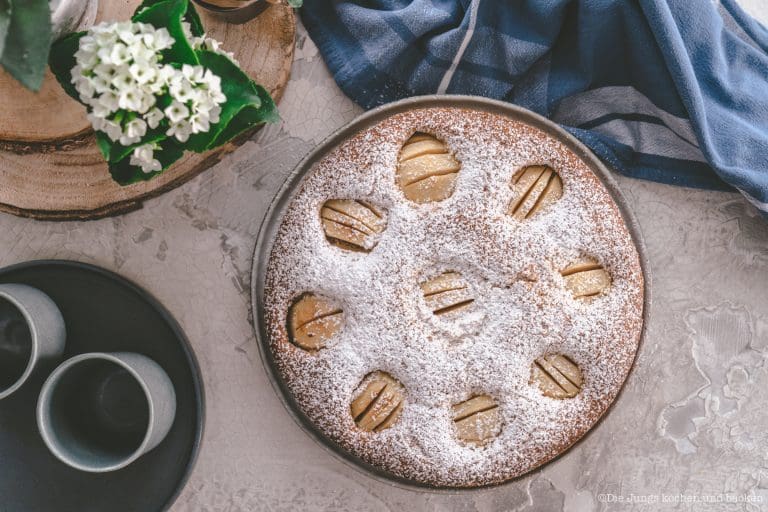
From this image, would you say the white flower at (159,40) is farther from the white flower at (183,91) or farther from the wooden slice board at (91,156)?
the wooden slice board at (91,156)

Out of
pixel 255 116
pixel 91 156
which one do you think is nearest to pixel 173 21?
pixel 255 116

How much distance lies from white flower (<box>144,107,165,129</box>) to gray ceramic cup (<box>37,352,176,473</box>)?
383 millimetres

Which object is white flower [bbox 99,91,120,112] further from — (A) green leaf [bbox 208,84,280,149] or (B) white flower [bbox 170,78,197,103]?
(A) green leaf [bbox 208,84,280,149]

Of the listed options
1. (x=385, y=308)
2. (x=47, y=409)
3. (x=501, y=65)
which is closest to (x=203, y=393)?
(x=47, y=409)

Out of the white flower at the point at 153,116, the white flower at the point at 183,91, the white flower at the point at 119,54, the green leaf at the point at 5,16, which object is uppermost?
the green leaf at the point at 5,16

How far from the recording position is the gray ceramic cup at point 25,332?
1110mm

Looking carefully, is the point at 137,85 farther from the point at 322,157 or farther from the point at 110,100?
the point at 322,157

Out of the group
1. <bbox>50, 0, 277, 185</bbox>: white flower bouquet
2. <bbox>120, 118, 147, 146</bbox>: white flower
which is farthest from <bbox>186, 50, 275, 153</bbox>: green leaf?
<bbox>120, 118, 147, 146</bbox>: white flower

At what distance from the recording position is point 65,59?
97 centimetres

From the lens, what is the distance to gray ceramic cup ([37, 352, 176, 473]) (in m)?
1.06

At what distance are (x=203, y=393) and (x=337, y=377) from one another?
27 cm

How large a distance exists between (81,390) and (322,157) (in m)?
0.56

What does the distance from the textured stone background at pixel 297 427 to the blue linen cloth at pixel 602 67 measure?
2.7 inches

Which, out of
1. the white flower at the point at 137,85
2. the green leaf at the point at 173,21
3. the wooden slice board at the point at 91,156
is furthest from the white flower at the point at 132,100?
the wooden slice board at the point at 91,156
